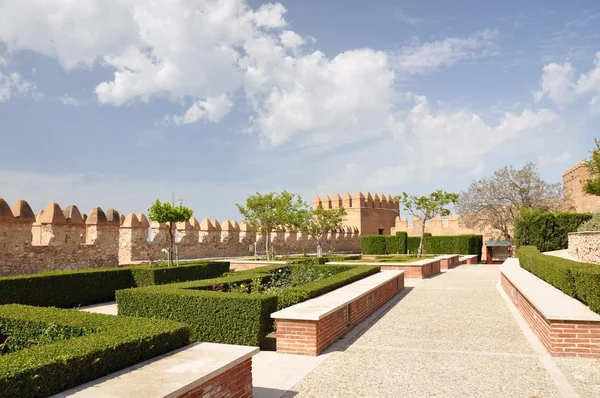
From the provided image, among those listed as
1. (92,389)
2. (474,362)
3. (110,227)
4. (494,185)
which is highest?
(494,185)

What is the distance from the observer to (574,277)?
826cm

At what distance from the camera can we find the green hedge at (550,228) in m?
23.8

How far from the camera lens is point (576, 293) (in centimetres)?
827

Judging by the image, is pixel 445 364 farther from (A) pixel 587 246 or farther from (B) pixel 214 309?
(A) pixel 587 246

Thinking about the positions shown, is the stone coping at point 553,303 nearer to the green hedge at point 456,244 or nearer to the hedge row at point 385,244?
the green hedge at point 456,244

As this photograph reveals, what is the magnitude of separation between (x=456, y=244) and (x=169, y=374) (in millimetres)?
32389

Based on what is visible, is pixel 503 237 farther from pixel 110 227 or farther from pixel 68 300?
pixel 68 300

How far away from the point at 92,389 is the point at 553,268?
962 centimetres

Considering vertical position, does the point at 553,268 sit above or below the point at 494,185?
below

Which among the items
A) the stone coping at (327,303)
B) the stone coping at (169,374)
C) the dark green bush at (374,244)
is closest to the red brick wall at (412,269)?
the stone coping at (327,303)

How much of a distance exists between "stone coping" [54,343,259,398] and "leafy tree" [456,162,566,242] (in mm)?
32502

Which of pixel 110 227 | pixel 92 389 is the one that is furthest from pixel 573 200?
pixel 92 389

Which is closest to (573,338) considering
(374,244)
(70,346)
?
(70,346)

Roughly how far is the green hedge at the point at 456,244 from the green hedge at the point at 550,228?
8.99 meters
